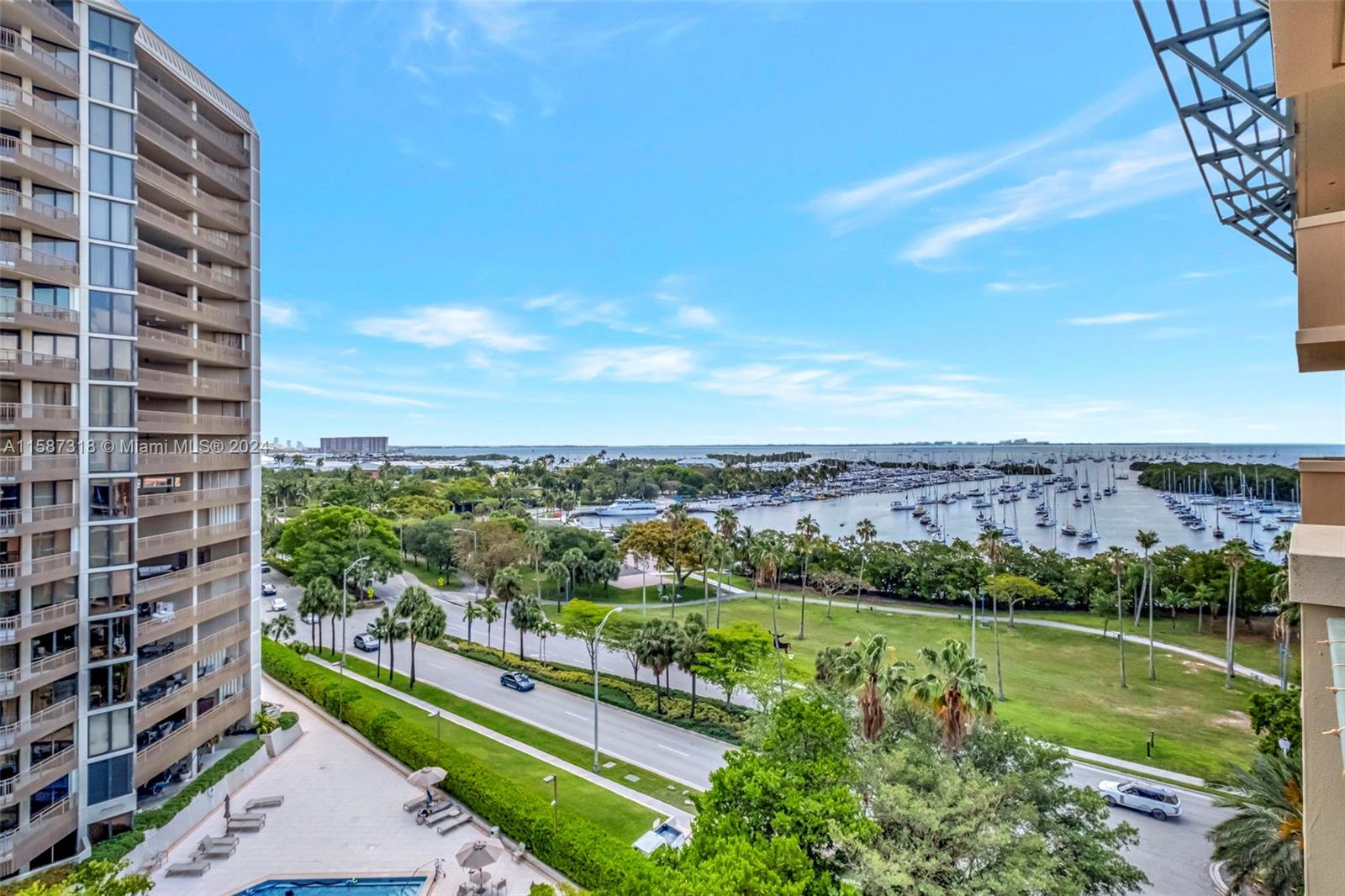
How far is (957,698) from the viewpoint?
19.8m

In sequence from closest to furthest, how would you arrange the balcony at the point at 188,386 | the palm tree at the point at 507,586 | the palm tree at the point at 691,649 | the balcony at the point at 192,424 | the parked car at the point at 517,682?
the balcony at the point at 192,424 < the balcony at the point at 188,386 < the palm tree at the point at 691,649 < the parked car at the point at 517,682 < the palm tree at the point at 507,586

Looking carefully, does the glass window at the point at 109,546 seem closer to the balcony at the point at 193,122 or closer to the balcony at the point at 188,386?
the balcony at the point at 188,386

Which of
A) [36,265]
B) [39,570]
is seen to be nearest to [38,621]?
[39,570]

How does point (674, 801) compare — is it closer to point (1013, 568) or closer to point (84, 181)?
point (84, 181)

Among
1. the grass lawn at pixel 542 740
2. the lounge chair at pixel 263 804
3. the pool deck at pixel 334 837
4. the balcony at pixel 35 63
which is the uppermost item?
the balcony at pixel 35 63

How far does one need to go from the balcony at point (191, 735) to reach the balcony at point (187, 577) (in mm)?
5183

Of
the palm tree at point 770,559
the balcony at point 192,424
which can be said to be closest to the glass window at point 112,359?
the balcony at point 192,424

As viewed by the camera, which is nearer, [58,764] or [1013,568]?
[58,764]

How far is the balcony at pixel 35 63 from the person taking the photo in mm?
19141

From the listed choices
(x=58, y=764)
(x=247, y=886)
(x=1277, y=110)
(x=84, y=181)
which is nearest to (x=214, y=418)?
(x=84, y=181)

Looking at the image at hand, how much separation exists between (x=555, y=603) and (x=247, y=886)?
139 feet

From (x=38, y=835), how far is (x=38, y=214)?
18685 mm

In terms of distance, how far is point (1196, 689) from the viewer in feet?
129

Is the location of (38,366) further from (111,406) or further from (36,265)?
(36,265)
